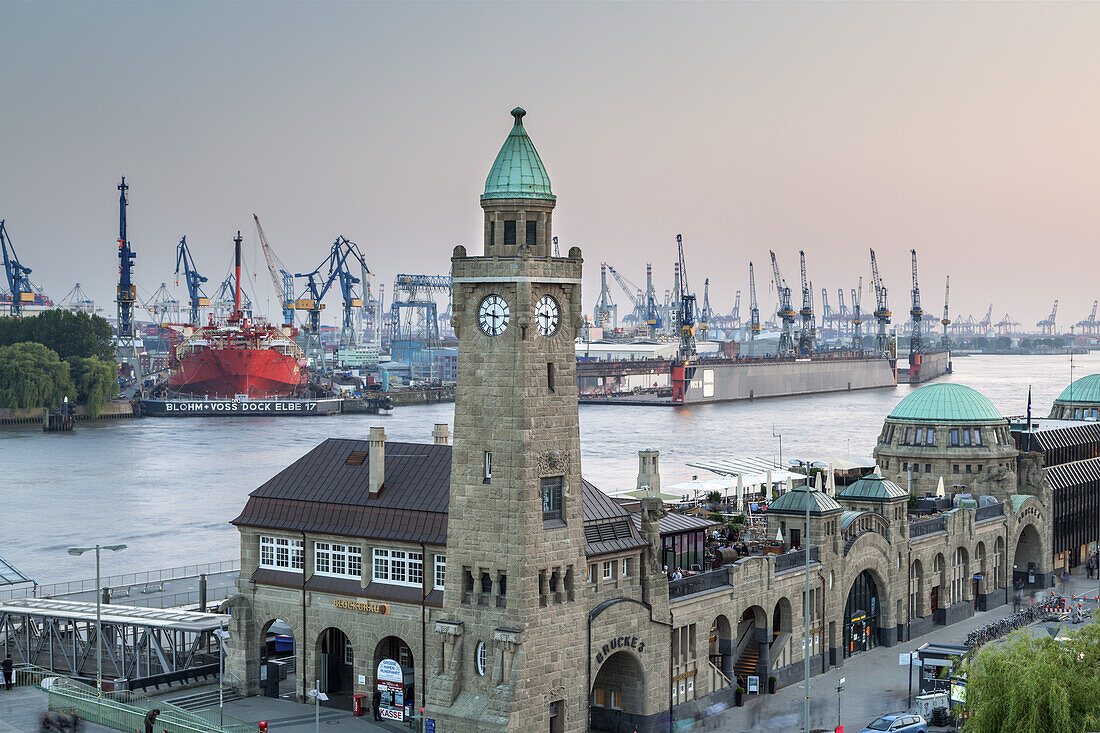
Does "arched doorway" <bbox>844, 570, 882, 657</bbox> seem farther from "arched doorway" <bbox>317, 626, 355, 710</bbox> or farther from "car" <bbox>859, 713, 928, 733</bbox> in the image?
"arched doorway" <bbox>317, 626, 355, 710</bbox>

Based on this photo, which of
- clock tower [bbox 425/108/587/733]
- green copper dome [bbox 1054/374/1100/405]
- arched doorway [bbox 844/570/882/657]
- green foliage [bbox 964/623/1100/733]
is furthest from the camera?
green copper dome [bbox 1054/374/1100/405]

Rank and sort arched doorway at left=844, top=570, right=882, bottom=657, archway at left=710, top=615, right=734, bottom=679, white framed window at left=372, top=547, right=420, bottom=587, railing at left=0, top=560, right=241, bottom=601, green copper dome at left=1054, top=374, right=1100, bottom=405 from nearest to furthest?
white framed window at left=372, top=547, right=420, bottom=587 → archway at left=710, top=615, right=734, bottom=679 → arched doorway at left=844, top=570, right=882, bottom=657 → railing at left=0, top=560, right=241, bottom=601 → green copper dome at left=1054, top=374, right=1100, bottom=405

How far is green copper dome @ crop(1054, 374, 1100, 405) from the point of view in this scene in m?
101

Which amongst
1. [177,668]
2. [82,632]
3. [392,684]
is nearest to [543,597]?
[392,684]

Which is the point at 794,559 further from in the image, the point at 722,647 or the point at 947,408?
the point at 947,408

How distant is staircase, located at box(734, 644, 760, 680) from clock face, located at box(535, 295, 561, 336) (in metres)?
18.5

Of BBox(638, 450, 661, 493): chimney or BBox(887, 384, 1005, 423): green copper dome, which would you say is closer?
BBox(638, 450, 661, 493): chimney

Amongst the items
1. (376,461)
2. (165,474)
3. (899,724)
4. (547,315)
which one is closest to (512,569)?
(547,315)

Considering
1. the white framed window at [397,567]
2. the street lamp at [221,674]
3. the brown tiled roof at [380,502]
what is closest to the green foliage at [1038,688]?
the brown tiled roof at [380,502]

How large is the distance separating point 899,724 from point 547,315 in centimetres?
1848

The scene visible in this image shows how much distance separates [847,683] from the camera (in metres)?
57.6

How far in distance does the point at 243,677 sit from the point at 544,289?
19200mm

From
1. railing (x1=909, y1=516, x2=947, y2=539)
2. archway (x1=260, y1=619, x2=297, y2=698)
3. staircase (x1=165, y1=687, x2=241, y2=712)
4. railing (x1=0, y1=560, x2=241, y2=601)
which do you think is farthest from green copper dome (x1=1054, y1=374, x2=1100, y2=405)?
staircase (x1=165, y1=687, x2=241, y2=712)

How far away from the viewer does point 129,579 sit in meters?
80.8
